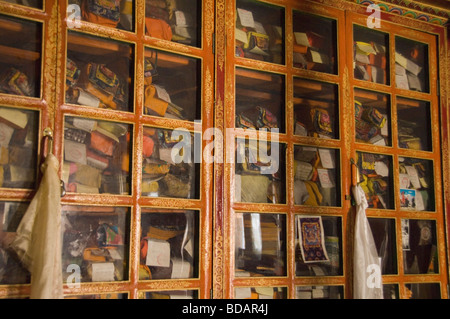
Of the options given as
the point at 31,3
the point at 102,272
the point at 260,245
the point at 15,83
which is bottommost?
the point at 102,272

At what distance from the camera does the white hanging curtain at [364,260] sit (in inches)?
119

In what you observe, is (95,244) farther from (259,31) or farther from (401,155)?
(401,155)

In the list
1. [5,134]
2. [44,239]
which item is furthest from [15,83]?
[44,239]

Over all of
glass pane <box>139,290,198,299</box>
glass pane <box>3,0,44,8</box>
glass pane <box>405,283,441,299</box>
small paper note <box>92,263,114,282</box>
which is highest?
glass pane <box>3,0,44,8</box>

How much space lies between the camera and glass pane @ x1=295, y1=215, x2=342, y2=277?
2.98 m

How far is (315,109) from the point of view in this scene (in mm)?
3191

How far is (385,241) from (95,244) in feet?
5.99

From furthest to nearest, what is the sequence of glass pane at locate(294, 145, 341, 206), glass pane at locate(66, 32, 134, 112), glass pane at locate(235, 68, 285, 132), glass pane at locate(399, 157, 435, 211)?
glass pane at locate(399, 157, 435, 211) → glass pane at locate(294, 145, 341, 206) → glass pane at locate(235, 68, 285, 132) → glass pane at locate(66, 32, 134, 112)

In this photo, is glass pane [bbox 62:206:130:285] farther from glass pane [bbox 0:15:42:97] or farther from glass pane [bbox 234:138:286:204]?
glass pane [bbox 234:138:286:204]

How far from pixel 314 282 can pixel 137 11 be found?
69.7 inches

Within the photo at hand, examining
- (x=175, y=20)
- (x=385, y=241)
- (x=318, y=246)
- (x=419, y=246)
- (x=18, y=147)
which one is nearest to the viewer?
(x=18, y=147)

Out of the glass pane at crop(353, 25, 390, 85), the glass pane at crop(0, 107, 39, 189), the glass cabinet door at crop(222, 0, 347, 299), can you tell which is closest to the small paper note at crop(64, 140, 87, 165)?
the glass pane at crop(0, 107, 39, 189)

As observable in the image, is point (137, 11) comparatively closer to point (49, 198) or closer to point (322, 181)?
point (49, 198)

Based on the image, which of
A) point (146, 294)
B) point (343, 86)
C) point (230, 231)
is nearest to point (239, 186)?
point (230, 231)
